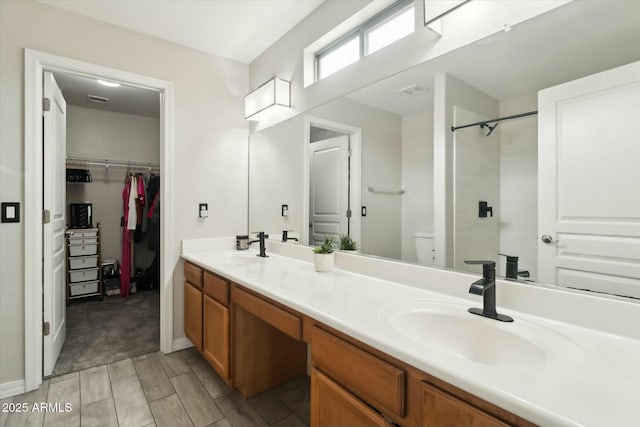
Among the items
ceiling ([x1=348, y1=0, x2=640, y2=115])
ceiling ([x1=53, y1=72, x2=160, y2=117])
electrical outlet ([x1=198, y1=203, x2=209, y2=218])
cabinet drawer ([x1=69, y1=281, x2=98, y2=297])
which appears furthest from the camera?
cabinet drawer ([x1=69, y1=281, x2=98, y2=297])

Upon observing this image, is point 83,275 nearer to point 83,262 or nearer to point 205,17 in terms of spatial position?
point 83,262

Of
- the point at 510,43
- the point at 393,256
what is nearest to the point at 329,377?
the point at 393,256

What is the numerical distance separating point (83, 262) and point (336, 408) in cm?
Answer: 405

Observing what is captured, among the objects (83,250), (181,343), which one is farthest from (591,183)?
(83,250)

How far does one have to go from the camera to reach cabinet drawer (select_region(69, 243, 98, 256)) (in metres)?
3.69

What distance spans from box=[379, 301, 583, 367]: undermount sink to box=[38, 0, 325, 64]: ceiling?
6.58 ft

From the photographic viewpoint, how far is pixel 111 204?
435 cm

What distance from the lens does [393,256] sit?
156 cm

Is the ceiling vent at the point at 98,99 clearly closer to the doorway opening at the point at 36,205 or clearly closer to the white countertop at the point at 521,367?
the doorway opening at the point at 36,205

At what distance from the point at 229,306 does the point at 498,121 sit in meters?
1.64

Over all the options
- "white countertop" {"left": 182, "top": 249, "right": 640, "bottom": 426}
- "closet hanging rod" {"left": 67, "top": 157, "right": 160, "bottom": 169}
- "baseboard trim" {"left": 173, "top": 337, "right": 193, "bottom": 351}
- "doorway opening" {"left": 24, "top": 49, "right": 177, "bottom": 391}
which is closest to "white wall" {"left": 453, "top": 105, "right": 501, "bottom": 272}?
"white countertop" {"left": 182, "top": 249, "right": 640, "bottom": 426}

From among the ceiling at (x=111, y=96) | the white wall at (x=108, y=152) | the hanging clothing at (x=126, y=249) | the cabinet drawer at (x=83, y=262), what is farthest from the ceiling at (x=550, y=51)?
the white wall at (x=108, y=152)

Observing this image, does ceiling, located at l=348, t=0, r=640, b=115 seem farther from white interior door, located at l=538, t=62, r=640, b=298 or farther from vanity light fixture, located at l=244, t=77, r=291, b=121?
vanity light fixture, located at l=244, t=77, r=291, b=121

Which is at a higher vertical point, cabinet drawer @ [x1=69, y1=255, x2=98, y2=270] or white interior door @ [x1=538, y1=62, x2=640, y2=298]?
white interior door @ [x1=538, y1=62, x2=640, y2=298]
